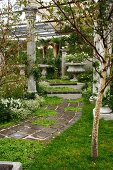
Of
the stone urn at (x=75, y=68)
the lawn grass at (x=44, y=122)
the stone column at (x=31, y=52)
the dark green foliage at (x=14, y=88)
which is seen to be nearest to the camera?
the lawn grass at (x=44, y=122)

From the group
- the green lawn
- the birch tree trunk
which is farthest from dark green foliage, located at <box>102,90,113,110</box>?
the birch tree trunk

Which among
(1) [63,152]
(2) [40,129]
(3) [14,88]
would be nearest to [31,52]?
(3) [14,88]

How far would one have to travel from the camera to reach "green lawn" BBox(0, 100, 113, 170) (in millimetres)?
5055

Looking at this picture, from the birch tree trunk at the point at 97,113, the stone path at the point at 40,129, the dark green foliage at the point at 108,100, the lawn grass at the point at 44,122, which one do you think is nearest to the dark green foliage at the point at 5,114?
the stone path at the point at 40,129

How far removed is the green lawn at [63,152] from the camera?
16.6 ft

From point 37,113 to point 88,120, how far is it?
1822mm

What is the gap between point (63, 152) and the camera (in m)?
5.69

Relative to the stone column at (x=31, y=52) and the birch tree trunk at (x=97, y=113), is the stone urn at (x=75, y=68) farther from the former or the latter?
the birch tree trunk at (x=97, y=113)

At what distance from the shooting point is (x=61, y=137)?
664 centimetres

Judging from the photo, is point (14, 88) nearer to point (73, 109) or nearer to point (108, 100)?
point (73, 109)

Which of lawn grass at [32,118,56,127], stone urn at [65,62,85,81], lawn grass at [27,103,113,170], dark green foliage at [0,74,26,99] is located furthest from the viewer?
stone urn at [65,62,85,81]

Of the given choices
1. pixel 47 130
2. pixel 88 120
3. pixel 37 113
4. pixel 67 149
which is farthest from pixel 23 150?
pixel 37 113

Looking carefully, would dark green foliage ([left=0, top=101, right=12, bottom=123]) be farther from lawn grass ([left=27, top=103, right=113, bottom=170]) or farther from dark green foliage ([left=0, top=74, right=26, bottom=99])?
lawn grass ([left=27, top=103, right=113, bottom=170])

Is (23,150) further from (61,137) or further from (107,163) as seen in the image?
(107,163)
